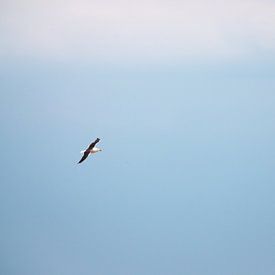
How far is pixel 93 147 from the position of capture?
46438 mm
